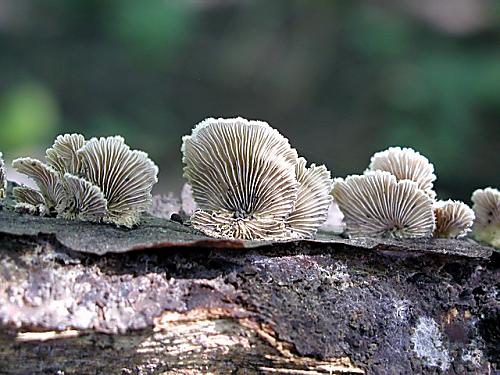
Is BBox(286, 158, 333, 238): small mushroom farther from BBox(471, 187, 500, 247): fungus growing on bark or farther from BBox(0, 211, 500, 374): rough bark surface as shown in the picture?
BBox(471, 187, 500, 247): fungus growing on bark

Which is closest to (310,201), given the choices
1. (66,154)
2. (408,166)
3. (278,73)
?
(408,166)

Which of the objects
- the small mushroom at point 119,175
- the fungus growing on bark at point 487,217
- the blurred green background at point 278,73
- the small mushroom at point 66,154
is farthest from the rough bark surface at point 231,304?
the blurred green background at point 278,73

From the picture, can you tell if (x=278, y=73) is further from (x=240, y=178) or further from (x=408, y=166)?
(x=240, y=178)

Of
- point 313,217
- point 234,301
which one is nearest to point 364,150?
point 313,217

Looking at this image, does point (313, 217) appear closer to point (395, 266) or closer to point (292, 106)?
point (395, 266)

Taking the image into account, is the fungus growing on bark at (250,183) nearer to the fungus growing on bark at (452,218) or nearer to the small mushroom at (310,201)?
the small mushroom at (310,201)

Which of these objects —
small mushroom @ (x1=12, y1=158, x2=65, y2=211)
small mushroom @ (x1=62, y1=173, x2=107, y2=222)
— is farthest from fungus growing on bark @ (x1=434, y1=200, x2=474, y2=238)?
small mushroom @ (x1=12, y1=158, x2=65, y2=211)

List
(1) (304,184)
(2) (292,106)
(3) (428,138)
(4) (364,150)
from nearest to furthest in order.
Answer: (1) (304,184)
(3) (428,138)
(4) (364,150)
(2) (292,106)
